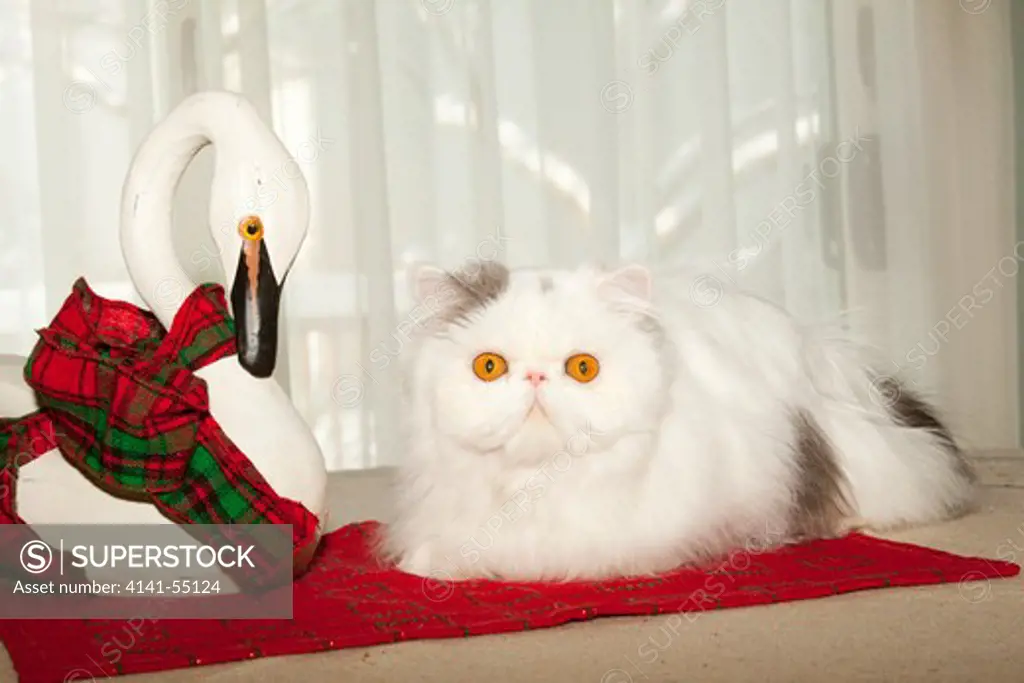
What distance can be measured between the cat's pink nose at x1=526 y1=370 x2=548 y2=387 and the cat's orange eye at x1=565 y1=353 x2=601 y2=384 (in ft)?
0.11

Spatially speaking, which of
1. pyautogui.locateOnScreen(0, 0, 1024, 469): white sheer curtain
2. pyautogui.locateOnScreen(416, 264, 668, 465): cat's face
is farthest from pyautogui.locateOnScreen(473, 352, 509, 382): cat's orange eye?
pyautogui.locateOnScreen(0, 0, 1024, 469): white sheer curtain

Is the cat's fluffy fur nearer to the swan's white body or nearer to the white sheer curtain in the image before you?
the swan's white body

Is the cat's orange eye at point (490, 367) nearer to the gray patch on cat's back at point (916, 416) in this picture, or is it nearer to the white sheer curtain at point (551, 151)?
the gray patch on cat's back at point (916, 416)

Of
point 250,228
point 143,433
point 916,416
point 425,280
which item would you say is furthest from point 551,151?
point 143,433

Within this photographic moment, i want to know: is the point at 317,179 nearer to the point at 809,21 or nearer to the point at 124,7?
the point at 124,7

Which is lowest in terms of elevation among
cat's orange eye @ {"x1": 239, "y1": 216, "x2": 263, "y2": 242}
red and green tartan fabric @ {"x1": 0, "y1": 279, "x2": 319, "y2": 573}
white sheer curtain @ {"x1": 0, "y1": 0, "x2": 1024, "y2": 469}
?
red and green tartan fabric @ {"x1": 0, "y1": 279, "x2": 319, "y2": 573}

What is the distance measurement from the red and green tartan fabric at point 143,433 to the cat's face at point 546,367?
239 millimetres

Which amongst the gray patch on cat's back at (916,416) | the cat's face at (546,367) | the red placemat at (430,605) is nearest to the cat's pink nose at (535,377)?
the cat's face at (546,367)

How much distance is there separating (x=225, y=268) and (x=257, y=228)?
0.23ft

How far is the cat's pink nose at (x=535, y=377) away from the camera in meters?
1.33

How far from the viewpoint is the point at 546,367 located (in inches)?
53.1

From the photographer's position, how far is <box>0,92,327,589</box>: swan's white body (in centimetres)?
134

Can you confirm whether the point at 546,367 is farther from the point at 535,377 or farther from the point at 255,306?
the point at 255,306

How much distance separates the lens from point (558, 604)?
49.4 inches
